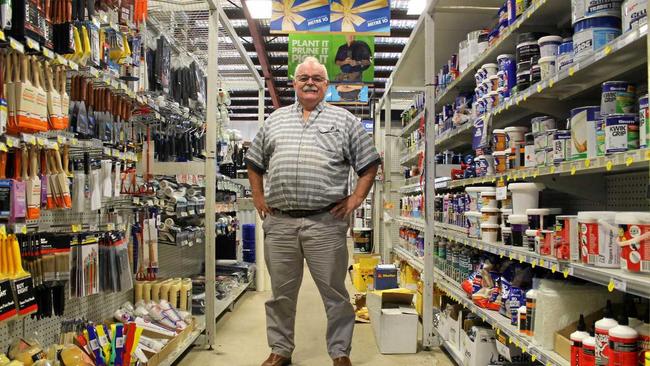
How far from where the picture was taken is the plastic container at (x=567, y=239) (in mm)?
2096

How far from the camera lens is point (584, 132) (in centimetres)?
210

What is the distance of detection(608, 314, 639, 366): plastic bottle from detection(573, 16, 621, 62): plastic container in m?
0.99

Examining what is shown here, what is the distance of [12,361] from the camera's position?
2193 mm

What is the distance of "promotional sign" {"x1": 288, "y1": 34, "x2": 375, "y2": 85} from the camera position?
8016 millimetres

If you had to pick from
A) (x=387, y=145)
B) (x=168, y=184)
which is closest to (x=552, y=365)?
(x=168, y=184)

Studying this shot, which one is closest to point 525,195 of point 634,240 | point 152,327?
point 634,240

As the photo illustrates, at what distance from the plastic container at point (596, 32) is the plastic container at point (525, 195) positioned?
774mm

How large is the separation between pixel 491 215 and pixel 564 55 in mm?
1106

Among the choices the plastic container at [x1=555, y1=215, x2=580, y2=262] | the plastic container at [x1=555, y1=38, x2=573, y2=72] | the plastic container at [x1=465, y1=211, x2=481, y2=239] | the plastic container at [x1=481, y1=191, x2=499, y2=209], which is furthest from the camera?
the plastic container at [x1=465, y1=211, x2=481, y2=239]

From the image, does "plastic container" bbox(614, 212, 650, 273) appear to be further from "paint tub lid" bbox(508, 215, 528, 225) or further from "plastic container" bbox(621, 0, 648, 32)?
"paint tub lid" bbox(508, 215, 528, 225)

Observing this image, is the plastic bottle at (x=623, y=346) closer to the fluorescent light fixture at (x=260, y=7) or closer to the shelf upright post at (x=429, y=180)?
the shelf upright post at (x=429, y=180)

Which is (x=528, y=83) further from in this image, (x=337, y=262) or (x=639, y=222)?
(x=337, y=262)

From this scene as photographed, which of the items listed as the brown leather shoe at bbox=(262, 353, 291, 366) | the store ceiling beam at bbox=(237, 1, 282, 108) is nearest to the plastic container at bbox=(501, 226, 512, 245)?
the brown leather shoe at bbox=(262, 353, 291, 366)

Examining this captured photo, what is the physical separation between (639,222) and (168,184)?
11.6 feet
